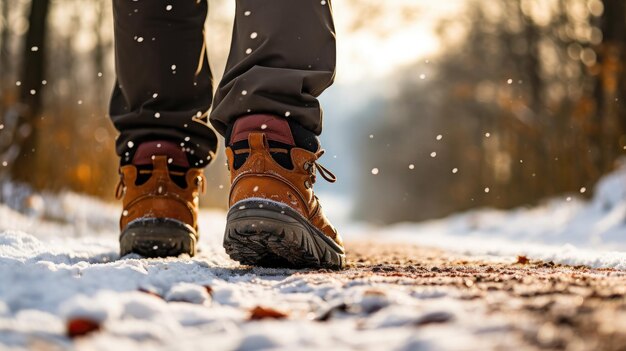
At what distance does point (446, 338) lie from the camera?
0.65 metres

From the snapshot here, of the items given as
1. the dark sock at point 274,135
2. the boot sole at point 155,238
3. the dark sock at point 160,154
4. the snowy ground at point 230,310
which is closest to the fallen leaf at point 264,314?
the snowy ground at point 230,310

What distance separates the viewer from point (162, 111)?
198 cm

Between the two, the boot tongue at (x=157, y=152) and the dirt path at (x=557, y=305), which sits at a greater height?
the boot tongue at (x=157, y=152)

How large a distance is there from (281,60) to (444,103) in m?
22.5

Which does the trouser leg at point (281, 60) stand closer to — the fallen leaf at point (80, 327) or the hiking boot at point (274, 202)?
the hiking boot at point (274, 202)

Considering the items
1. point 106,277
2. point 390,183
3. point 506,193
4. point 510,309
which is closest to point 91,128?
point 106,277

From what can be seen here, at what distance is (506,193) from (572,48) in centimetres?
331

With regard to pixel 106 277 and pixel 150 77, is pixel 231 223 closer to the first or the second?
Result: pixel 106 277

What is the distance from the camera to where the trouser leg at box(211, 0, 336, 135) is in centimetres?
154

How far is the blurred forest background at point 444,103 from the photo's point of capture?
582 centimetres

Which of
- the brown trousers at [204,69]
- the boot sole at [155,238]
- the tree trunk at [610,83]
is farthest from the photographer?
the tree trunk at [610,83]

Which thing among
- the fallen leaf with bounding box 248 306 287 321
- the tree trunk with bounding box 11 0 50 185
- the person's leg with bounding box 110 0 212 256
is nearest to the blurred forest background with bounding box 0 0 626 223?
the tree trunk with bounding box 11 0 50 185

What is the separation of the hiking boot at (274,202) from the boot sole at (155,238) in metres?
0.29

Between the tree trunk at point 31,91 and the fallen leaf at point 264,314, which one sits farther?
the tree trunk at point 31,91
